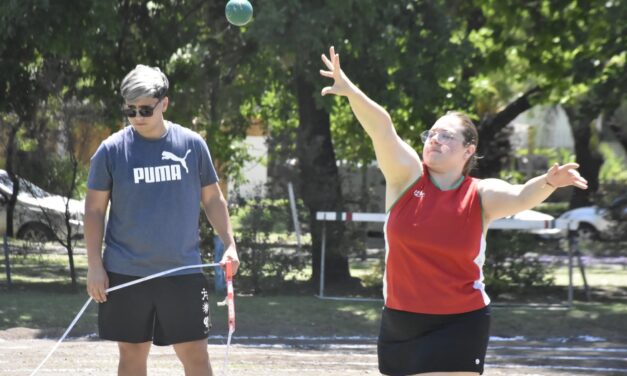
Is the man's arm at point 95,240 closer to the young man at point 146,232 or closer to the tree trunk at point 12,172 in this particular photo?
the young man at point 146,232

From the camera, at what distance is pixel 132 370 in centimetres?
526

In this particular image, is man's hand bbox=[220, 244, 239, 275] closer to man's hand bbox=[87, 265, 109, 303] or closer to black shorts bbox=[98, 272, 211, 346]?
black shorts bbox=[98, 272, 211, 346]

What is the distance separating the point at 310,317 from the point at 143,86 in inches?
279

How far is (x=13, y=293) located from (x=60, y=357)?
5.58m

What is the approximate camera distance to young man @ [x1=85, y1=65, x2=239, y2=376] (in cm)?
515

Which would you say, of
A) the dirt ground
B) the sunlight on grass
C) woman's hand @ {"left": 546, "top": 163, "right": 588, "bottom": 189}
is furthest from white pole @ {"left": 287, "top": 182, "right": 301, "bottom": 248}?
woman's hand @ {"left": 546, "top": 163, "right": 588, "bottom": 189}

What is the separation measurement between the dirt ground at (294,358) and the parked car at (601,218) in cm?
786

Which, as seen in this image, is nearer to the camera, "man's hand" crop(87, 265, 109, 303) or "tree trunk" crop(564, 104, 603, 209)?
"man's hand" crop(87, 265, 109, 303)

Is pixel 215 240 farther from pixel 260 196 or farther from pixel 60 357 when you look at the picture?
pixel 60 357

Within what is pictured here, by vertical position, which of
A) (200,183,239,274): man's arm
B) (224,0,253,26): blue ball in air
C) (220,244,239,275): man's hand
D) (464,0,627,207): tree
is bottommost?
(220,244,239,275): man's hand

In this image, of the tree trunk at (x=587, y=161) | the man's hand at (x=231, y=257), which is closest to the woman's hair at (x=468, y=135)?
the man's hand at (x=231, y=257)

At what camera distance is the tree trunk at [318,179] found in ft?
47.7

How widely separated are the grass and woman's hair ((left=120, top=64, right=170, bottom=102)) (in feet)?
20.4

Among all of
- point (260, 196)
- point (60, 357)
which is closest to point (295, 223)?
point (260, 196)
